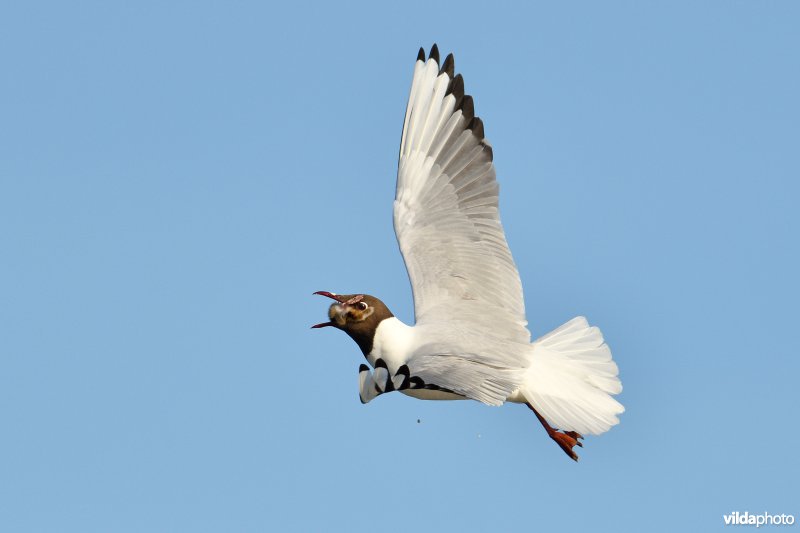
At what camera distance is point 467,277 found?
8.93 meters

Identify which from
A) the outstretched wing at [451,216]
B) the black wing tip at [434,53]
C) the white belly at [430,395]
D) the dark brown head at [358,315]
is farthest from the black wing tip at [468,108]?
the white belly at [430,395]

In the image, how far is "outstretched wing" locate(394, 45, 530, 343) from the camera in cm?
888

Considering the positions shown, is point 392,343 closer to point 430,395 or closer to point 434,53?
point 430,395

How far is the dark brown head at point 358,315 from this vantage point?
29.3 feet

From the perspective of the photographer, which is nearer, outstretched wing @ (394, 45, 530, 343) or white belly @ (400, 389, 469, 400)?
white belly @ (400, 389, 469, 400)

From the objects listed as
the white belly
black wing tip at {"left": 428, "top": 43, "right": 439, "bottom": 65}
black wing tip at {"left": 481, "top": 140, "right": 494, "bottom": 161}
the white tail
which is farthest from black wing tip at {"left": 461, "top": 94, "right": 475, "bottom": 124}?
the white belly

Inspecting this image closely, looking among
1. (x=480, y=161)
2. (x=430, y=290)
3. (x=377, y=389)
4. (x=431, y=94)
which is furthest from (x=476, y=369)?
(x=431, y=94)

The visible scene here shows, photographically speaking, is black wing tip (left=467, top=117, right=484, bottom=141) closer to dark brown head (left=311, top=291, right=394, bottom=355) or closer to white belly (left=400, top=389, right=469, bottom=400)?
dark brown head (left=311, top=291, right=394, bottom=355)

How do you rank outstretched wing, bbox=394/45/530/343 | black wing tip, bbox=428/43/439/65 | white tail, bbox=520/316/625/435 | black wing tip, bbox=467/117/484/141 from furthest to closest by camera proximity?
black wing tip, bbox=428/43/439/65 → black wing tip, bbox=467/117/484/141 → outstretched wing, bbox=394/45/530/343 → white tail, bbox=520/316/625/435

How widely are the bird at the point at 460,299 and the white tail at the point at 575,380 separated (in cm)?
1

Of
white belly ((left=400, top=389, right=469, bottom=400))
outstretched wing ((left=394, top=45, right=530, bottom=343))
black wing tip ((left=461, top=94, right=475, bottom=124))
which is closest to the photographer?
white belly ((left=400, top=389, right=469, bottom=400))

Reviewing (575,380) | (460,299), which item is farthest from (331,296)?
(575,380)

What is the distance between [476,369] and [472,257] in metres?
1.44

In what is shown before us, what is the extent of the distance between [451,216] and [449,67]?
1.37m
